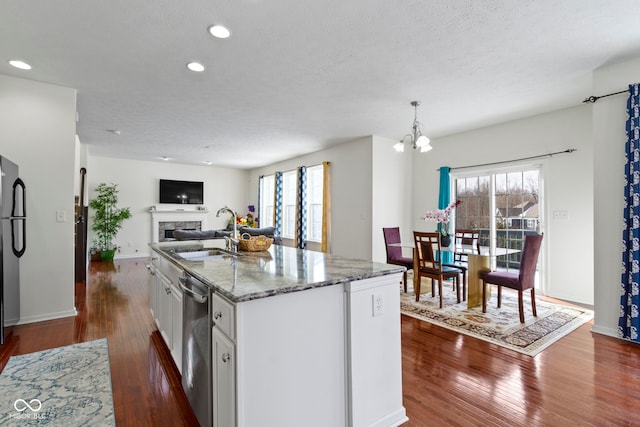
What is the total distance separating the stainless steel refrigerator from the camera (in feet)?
8.96

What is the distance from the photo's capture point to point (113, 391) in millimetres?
2066

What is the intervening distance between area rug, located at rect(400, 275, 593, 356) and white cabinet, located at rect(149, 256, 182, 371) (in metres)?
2.58

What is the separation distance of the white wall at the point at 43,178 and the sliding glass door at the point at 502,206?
231 inches

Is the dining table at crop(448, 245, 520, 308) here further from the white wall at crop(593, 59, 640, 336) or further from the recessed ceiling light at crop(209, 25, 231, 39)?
the recessed ceiling light at crop(209, 25, 231, 39)

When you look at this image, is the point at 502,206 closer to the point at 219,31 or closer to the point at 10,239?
the point at 219,31

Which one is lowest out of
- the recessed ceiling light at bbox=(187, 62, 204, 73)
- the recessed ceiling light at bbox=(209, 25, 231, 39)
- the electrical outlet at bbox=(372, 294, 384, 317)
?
the electrical outlet at bbox=(372, 294, 384, 317)

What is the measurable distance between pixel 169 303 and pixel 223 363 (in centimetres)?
123

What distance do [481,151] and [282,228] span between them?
529cm

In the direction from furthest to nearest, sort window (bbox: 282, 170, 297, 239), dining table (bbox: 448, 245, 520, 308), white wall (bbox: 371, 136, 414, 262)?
1. window (bbox: 282, 170, 297, 239)
2. white wall (bbox: 371, 136, 414, 262)
3. dining table (bbox: 448, 245, 520, 308)

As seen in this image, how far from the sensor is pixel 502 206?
503cm

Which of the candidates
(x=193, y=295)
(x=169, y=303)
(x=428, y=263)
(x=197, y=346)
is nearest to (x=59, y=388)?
(x=169, y=303)

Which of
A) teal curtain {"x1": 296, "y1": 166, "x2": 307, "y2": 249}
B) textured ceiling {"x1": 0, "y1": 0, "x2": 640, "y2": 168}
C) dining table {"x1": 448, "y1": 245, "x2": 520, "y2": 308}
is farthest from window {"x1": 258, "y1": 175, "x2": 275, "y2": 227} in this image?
dining table {"x1": 448, "y1": 245, "x2": 520, "y2": 308}

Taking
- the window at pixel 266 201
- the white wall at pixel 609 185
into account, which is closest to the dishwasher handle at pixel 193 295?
the white wall at pixel 609 185

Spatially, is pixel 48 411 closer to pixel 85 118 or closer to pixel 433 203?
pixel 85 118
